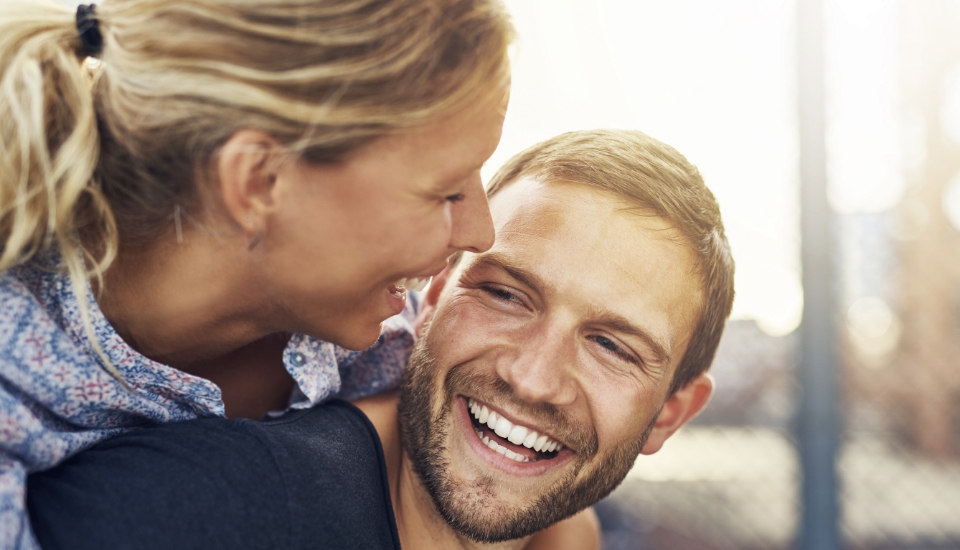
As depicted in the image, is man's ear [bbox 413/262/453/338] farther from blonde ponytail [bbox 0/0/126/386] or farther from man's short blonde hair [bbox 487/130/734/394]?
blonde ponytail [bbox 0/0/126/386]

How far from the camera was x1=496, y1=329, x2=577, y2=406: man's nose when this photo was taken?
1354 mm

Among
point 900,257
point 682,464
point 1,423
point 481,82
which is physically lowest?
point 682,464

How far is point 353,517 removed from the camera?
3.77ft

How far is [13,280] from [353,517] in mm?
563

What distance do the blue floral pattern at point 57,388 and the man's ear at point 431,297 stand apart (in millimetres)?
543

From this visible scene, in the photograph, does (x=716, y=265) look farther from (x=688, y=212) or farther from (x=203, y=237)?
(x=203, y=237)

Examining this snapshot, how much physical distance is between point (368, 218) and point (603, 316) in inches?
20.0

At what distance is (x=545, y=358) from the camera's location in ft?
4.52

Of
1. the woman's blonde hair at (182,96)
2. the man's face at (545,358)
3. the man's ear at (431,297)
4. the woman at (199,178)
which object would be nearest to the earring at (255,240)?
the woman at (199,178)

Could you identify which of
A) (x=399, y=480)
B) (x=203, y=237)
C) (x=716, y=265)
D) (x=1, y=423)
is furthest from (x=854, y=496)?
(x=1, y=423)

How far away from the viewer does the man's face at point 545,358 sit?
140 cm

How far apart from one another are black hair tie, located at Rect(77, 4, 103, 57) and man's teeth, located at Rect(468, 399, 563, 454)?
0.85 meters

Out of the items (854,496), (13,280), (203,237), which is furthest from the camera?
(854,496)

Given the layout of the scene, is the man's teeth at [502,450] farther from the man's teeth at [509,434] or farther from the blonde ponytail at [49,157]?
the blonde ponytail at [49,157]
